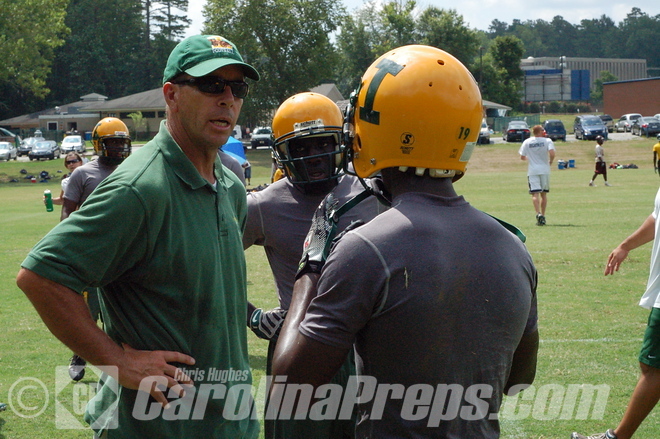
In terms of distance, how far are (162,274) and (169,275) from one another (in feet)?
0.09

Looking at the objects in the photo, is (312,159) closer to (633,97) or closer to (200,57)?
(200,57)

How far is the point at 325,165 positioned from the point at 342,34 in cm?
9331

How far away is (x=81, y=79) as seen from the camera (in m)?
94.1

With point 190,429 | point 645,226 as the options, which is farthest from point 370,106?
point 645,226

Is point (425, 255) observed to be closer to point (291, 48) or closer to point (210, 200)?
point (210, 200)

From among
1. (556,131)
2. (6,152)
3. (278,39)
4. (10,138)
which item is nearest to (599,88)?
(556,131)

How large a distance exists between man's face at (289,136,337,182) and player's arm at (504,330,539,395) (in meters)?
2.13

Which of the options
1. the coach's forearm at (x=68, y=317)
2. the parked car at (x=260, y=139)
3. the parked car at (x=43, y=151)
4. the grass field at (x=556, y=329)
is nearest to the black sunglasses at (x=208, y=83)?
the grass field at (x=556, y=329)

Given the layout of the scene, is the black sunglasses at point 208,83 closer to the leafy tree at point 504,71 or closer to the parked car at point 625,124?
the parked car at point 625,124

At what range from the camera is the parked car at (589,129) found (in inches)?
2129

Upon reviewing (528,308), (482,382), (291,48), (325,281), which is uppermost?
(291,48)

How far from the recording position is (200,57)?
2.96 metres

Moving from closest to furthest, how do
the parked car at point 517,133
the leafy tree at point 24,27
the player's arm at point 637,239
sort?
1. the player's arm at point 637,239
2. the leafy tree at point 24,27
3. the parked car at point 517,133

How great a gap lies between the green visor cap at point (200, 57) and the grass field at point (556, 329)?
790 millimetres
